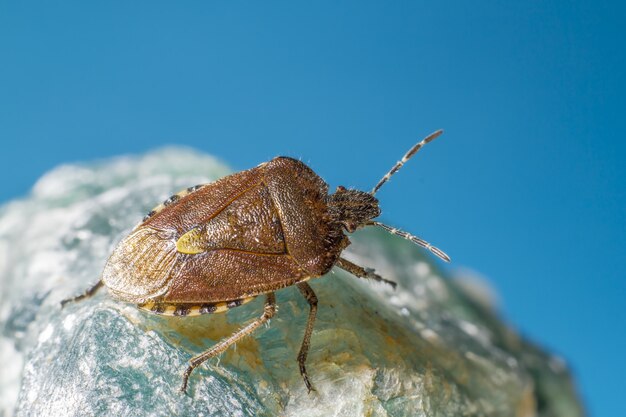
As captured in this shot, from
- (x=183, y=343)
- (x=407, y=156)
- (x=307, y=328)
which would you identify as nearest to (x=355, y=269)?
(x=307, y=328)

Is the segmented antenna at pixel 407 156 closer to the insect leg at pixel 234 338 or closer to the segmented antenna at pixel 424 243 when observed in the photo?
the segmented antenna at pixel 424 243

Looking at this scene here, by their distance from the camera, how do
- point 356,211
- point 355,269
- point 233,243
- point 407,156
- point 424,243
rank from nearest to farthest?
point 233,243
point 356,211
point 424,243
point 355,269
point 407,156

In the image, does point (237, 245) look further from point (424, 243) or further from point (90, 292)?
point (424, 243)

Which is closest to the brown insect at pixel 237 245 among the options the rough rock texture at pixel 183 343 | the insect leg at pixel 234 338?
the insect leg at pixel 234 338

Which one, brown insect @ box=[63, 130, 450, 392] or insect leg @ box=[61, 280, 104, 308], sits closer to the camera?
brown insect @ box=[63, 130, 450, 392]

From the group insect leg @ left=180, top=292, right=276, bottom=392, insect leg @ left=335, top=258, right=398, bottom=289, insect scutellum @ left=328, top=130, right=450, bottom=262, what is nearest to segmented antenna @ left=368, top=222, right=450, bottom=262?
insect scutellum @ left=328, top=130, right=450, bottom=262

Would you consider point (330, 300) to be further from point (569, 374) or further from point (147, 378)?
point (569, 374)

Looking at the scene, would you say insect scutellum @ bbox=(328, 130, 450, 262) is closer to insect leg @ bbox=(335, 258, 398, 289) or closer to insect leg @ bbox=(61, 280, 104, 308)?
insect leg @ bbox=(335, 258, 398, 289)
